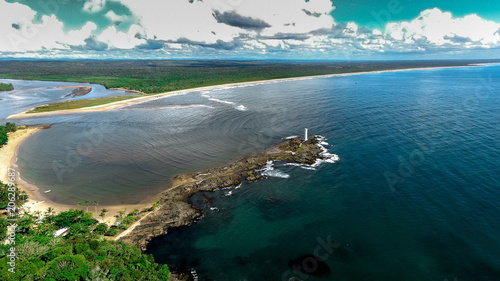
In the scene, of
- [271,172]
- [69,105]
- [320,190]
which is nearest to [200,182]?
[271,172]

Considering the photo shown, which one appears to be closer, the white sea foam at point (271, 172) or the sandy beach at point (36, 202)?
the sandy beach at point (36, 202)

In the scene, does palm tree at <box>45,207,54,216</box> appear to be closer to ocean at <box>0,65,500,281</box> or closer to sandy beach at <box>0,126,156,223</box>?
sandy beach at <box>0,126,156,223</box>

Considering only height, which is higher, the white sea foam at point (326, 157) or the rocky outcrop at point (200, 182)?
the white sea foam at point (326, 157)

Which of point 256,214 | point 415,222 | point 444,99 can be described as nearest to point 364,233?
point 415,222

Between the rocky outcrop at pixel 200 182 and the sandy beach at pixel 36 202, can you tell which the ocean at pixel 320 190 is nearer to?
the sandy beach at pixel 36 202

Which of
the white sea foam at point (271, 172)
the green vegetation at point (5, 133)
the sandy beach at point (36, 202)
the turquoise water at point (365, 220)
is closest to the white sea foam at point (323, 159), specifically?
the turquoise water at point (365, 220)

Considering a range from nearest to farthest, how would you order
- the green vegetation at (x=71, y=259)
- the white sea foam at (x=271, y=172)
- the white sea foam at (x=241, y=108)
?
1. the green vegetation at (x=71, y=259)
2. the white sea foam at (x=271, y=172)
3. the white sea foam at (x=241, y=108)

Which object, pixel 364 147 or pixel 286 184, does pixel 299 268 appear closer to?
pixel 286 184
